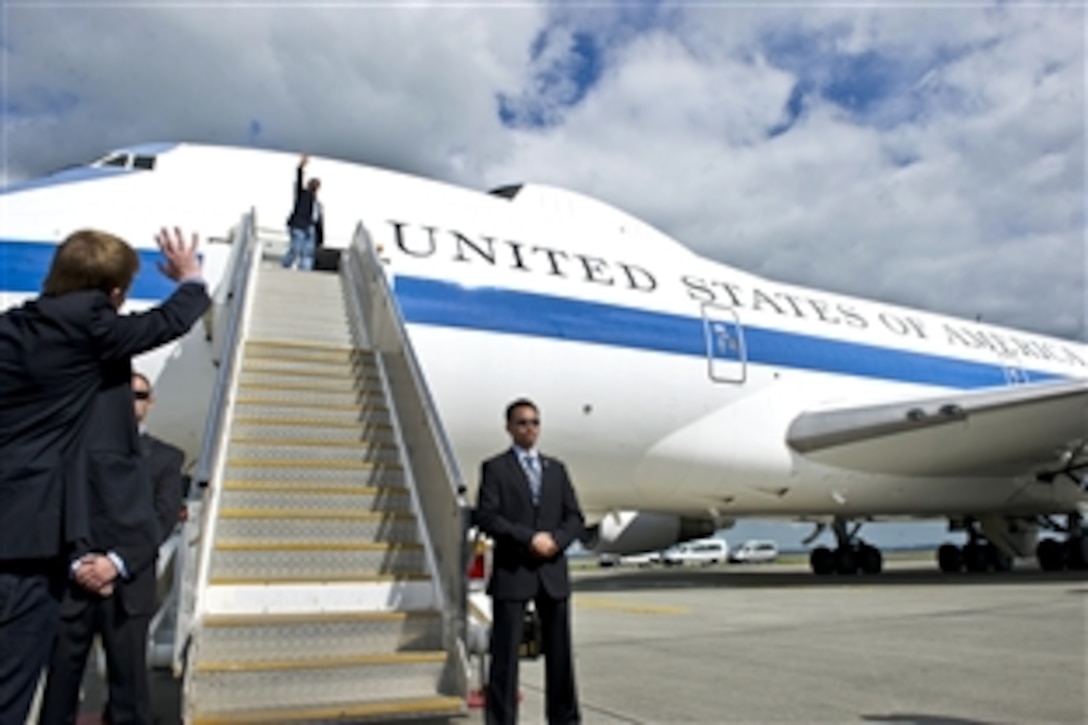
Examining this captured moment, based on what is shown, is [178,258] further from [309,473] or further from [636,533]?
[636,533]

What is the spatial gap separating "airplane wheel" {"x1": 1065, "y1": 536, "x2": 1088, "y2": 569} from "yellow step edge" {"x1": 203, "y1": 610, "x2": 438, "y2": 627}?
15429 millimetres

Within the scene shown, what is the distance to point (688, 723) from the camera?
13.4 ft

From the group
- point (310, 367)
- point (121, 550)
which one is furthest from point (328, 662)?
point (310, 367)

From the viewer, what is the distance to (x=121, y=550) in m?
2.40

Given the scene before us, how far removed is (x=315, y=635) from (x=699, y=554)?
3645 centimetres

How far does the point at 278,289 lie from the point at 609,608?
4.99m

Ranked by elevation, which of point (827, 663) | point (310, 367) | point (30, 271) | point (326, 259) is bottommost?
point (827, 663)

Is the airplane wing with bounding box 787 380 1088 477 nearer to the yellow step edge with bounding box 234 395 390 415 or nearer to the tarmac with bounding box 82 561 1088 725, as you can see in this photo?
the tarmac with bounding box 82 561 1088 725

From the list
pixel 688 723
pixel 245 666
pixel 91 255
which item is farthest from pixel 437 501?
pixel 91 255

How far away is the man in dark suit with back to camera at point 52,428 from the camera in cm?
210

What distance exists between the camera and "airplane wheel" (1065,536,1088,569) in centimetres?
1600

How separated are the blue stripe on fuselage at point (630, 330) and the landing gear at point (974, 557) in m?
4.43

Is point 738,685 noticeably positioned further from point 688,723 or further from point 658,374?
point 658,374

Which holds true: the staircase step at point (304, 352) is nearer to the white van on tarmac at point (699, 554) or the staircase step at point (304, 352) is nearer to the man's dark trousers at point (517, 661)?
the man's dark trousers at point (517, 661)
